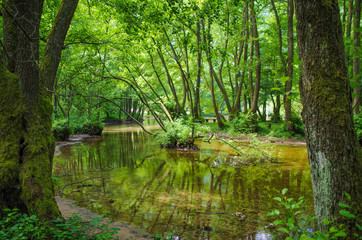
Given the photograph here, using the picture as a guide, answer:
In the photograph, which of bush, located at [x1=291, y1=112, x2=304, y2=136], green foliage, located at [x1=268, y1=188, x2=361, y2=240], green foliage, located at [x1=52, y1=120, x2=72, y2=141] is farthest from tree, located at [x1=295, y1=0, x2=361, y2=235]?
green foliage, located at [x1=52, y1=120, x2=72, y2=141]

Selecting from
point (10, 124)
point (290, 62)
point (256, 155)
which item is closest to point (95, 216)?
point (10, 124)

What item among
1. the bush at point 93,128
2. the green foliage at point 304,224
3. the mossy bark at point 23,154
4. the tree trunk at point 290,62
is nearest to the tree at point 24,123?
the mossy bark at point 23,154

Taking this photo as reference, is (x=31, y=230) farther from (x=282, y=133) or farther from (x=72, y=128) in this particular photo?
(x=72, y=128)

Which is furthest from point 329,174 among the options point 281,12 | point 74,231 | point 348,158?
point 281,12

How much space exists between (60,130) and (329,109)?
1720 cm

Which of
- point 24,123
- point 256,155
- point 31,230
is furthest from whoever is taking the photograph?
point 256,155

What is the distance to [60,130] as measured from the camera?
16.4 metres

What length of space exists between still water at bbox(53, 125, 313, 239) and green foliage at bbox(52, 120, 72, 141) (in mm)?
5525

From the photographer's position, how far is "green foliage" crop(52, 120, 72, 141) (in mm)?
16116

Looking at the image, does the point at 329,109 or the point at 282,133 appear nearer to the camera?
the point at 329,109

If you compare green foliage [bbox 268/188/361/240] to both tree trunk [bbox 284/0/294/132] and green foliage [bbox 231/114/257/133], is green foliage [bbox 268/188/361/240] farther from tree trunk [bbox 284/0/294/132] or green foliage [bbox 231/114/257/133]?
green foliage [bbox 231/114/257/133]

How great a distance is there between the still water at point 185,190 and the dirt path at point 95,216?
0.64 ft

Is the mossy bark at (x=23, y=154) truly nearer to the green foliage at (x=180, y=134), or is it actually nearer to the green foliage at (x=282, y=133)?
the green foliage at (x=180, y=134)

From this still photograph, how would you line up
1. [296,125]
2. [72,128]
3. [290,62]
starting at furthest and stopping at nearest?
[72,128] < [296,125] < [290,62]
